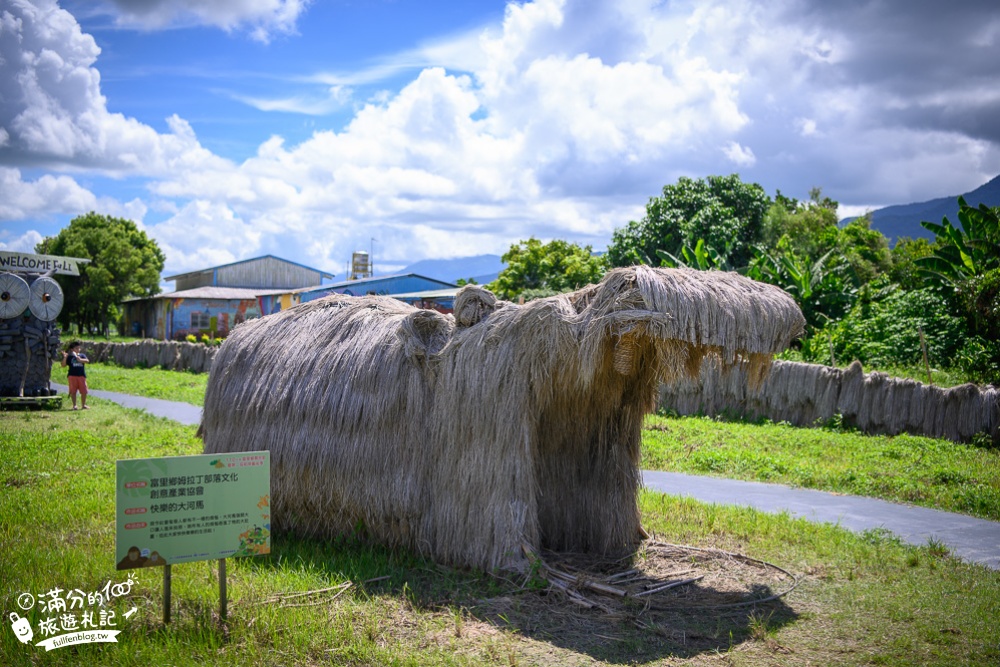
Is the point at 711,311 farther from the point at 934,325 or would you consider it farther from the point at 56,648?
the point at 934,325

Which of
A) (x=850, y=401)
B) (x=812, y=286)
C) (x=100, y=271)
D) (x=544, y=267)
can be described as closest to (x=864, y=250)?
(x=812, y=286)

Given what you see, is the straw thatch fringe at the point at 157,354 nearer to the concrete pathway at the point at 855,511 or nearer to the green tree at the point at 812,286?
the green tree at the point at 812,286

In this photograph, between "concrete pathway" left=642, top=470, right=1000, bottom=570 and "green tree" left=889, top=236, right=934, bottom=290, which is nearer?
"concrete pathway" left=642, top=470, right=1000, bottom=570

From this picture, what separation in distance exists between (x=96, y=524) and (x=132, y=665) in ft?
12.1

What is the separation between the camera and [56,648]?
16.7 ft

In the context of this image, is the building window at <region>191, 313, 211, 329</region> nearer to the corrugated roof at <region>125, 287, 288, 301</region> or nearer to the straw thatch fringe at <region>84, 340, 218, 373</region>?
the corrugated roof at <region>125, 287, 288, 301</region>

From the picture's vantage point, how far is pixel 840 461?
12219 millimetres

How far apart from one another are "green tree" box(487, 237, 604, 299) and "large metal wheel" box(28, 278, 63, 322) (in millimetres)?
18494

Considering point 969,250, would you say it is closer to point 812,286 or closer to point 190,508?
point 812,286

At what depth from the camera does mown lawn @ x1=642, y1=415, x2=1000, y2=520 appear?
10219 mm

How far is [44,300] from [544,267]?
20.9 meters

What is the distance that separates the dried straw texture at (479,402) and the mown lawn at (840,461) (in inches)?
191

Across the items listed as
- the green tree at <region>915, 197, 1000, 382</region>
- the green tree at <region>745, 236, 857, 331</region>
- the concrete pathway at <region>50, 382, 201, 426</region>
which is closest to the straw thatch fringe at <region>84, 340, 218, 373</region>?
the concrete pathway at <region>50, 382, 201, 426</region>

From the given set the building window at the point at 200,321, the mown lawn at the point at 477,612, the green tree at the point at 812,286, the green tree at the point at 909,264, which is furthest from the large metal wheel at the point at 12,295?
the building window at the point at 200,321
